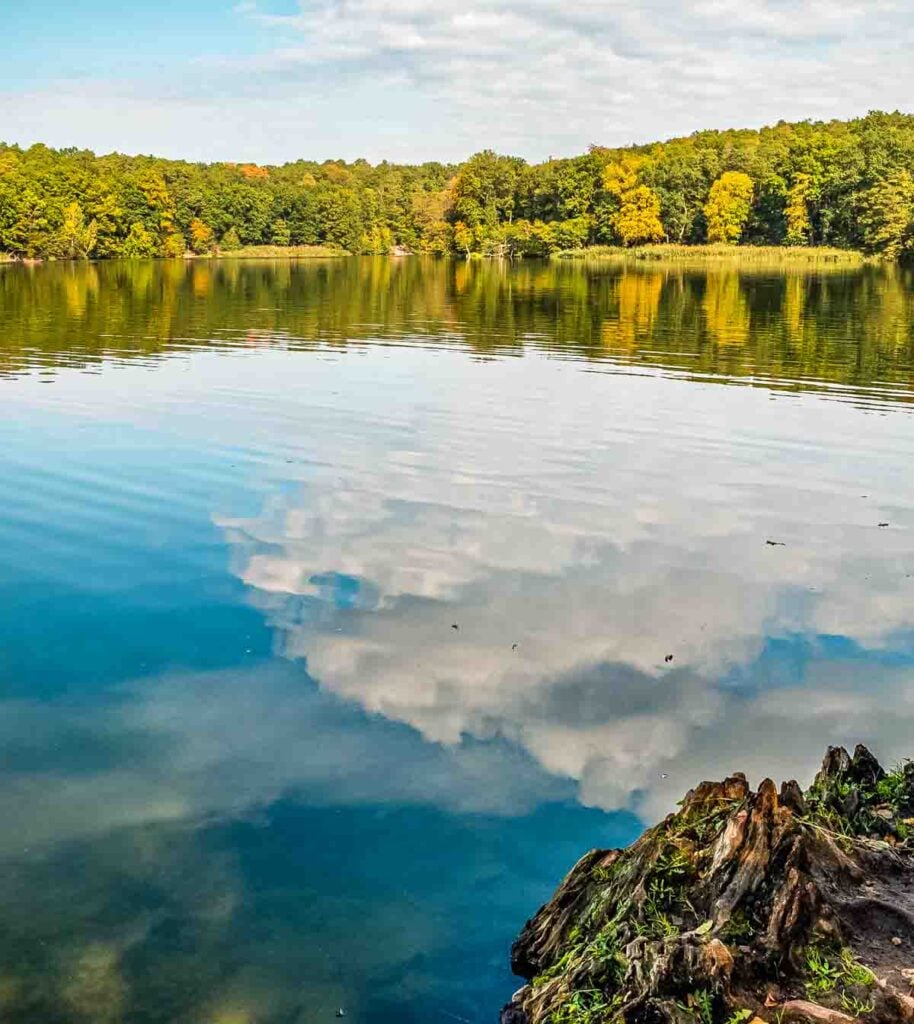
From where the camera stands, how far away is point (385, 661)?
10031 mm

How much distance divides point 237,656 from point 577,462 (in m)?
9.99

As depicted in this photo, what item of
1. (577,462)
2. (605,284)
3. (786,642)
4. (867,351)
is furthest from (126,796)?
(605,284)

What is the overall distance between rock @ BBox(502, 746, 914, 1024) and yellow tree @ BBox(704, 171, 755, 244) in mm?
125940

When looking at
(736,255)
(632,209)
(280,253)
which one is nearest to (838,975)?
(736,255)

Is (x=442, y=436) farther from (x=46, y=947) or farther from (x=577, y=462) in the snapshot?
(x=46, y=947)

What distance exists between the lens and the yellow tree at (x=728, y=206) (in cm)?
12394

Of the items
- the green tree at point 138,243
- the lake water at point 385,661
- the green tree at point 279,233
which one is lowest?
the lake water at point 385,661

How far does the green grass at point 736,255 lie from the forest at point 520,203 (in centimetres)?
560

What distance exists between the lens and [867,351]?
33.7 metres

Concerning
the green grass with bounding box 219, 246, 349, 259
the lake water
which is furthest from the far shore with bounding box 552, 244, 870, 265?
the lake water

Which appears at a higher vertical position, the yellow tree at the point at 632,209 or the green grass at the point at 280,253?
the yellow tree at the point at 632,209

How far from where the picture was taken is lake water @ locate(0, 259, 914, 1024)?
6285 mm

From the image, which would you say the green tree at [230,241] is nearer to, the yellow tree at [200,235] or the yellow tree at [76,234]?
the yellow tree at [200,235]

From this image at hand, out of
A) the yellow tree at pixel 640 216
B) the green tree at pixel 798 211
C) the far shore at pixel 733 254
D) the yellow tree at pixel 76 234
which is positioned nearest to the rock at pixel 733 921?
the far shore at pixel 733 254
